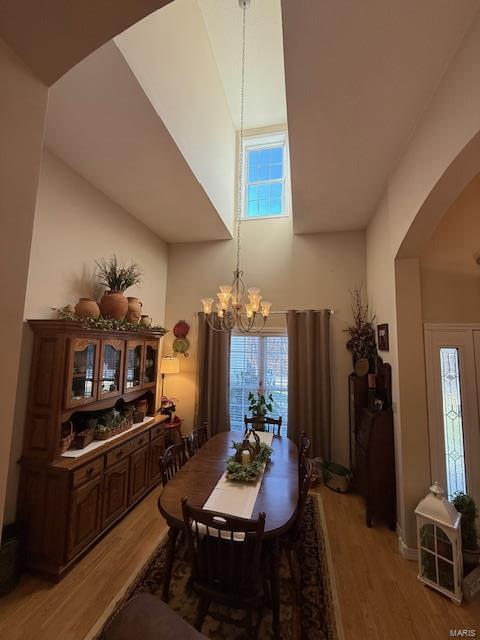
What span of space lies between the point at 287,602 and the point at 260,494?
2.48 ft

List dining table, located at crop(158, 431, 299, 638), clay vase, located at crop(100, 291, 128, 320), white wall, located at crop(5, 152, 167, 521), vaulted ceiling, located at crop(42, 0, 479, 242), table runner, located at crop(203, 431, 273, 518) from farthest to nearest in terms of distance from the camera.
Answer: clay vase, located at crop(100, 291, 128, 320), white wall, located at crop(5, 152, 167, 521), table runner, located at crop(203, 431, 273, 518), dining table, located at crop(158, 431, 299, 638), vaulted ceiling, located at crop(42, 0, 479, 242)

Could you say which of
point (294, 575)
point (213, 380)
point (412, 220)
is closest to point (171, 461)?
point (294, 575)

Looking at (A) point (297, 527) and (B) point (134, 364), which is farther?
(B) point (134, 364)

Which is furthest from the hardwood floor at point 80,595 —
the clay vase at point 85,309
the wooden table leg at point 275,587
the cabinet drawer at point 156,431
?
the clay vase at point 85,309

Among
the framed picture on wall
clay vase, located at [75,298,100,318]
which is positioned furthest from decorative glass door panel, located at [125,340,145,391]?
the framed picture on wall

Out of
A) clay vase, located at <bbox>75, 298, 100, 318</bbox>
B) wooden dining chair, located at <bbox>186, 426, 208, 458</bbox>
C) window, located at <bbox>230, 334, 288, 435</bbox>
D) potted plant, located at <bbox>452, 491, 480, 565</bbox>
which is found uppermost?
clay vase, located at <bbox>75, 298, 100, 318</bbox>

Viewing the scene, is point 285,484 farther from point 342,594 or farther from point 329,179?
point 329,179

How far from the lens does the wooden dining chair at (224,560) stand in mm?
1523

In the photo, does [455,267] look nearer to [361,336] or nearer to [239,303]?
[361,336]

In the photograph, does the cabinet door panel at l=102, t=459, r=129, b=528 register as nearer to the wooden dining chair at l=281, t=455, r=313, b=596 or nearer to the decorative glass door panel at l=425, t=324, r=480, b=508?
the wooden dining chair at l=281, t=455, r=313, b=596

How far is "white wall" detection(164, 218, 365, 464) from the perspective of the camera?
399 cm

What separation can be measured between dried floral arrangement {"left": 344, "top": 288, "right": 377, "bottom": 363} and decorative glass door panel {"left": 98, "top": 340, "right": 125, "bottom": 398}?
2.89m

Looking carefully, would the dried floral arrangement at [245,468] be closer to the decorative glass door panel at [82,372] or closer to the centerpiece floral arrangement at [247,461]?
the centerpiece floral arrangement at [247,461]

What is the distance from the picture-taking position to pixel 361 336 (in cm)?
366
